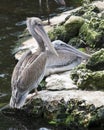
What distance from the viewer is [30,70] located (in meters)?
9.95

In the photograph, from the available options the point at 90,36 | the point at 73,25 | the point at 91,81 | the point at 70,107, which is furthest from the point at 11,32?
the point at 70,107

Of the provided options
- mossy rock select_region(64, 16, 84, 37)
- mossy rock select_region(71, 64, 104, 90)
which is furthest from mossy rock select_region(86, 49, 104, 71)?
mossy rock select_region(64, 16, 84, 37)

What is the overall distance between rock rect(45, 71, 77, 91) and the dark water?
853mm

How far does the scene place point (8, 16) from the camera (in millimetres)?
16953

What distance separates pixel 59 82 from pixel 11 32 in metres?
5.16

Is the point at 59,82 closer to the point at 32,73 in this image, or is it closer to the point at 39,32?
the point at 32,73

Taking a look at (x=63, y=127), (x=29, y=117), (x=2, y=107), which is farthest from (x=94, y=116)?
(x=2, y=107)

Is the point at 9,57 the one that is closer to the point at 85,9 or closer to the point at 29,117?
the point at 85,9

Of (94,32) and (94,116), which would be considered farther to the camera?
(94,32)

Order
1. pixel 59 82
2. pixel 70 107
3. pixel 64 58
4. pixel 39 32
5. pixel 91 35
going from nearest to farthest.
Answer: pixel 70 107, pixel 59 82, pixel 39 32, pixel 64 58, pixel 91 35

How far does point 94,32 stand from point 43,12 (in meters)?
4.92

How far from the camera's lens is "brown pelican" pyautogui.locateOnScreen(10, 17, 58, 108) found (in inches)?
378

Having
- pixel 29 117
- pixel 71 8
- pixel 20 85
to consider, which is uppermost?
pixel 20 85

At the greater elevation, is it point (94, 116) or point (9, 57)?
point (94, 116)
